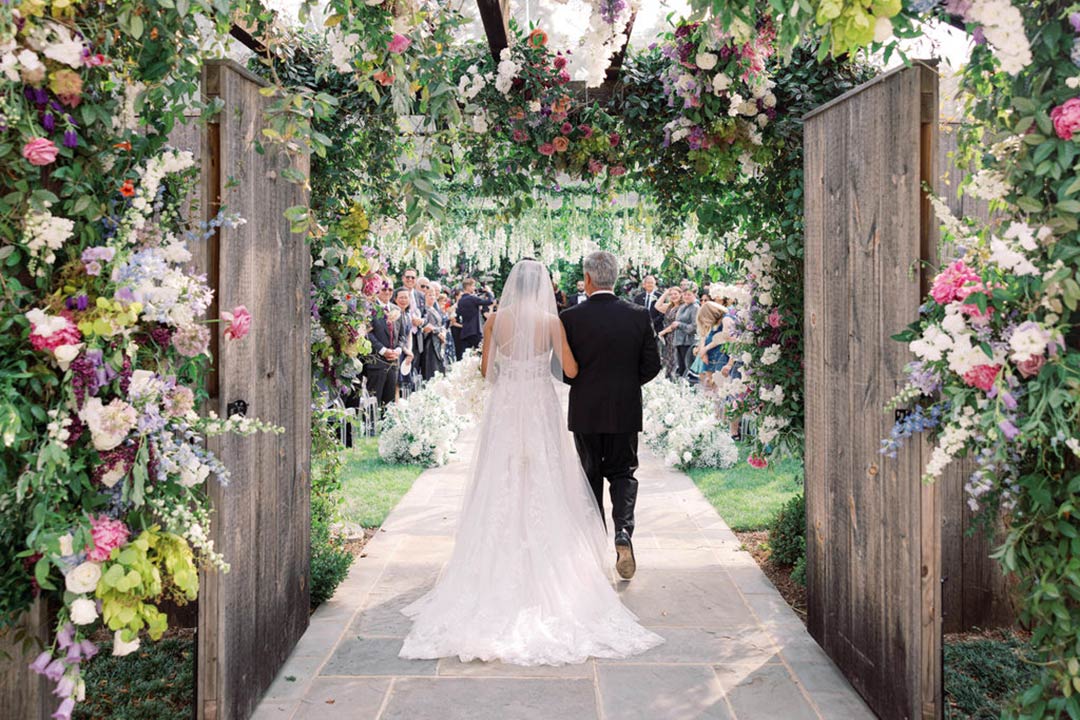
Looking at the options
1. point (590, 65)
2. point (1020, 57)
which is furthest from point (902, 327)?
point (590, 65)

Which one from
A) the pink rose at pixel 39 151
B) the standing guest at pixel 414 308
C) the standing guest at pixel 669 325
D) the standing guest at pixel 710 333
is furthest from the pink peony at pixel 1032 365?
the standing guest at pixel 669 325

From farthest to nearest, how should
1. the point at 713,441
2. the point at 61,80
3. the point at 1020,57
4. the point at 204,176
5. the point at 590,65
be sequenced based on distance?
the point at 713,441 < the point at 590,65 < the point at 204,176 < the point at 61,80 < the point at 1020,57

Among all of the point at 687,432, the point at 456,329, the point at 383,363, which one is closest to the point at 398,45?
the point at 687,432

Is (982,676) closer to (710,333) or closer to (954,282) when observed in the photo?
(954,282)

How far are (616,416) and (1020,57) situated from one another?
9.31 ft

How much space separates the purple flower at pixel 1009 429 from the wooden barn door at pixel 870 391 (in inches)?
30.5

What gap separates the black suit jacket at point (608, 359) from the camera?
437cm

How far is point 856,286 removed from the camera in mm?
3006

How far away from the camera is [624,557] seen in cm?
427

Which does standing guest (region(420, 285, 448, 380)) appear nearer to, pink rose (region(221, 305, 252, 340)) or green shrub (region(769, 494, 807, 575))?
green shrub (region(769, 494, 807, 575))

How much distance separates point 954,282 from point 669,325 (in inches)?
408

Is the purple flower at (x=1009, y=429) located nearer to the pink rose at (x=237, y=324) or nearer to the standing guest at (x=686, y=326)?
the pink rose at (x=237, y=324)

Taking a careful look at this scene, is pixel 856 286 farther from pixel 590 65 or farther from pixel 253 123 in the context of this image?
pixel 253 123

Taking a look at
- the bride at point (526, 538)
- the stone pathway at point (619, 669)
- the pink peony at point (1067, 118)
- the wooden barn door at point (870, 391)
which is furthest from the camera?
the bride at point (526, 538)
